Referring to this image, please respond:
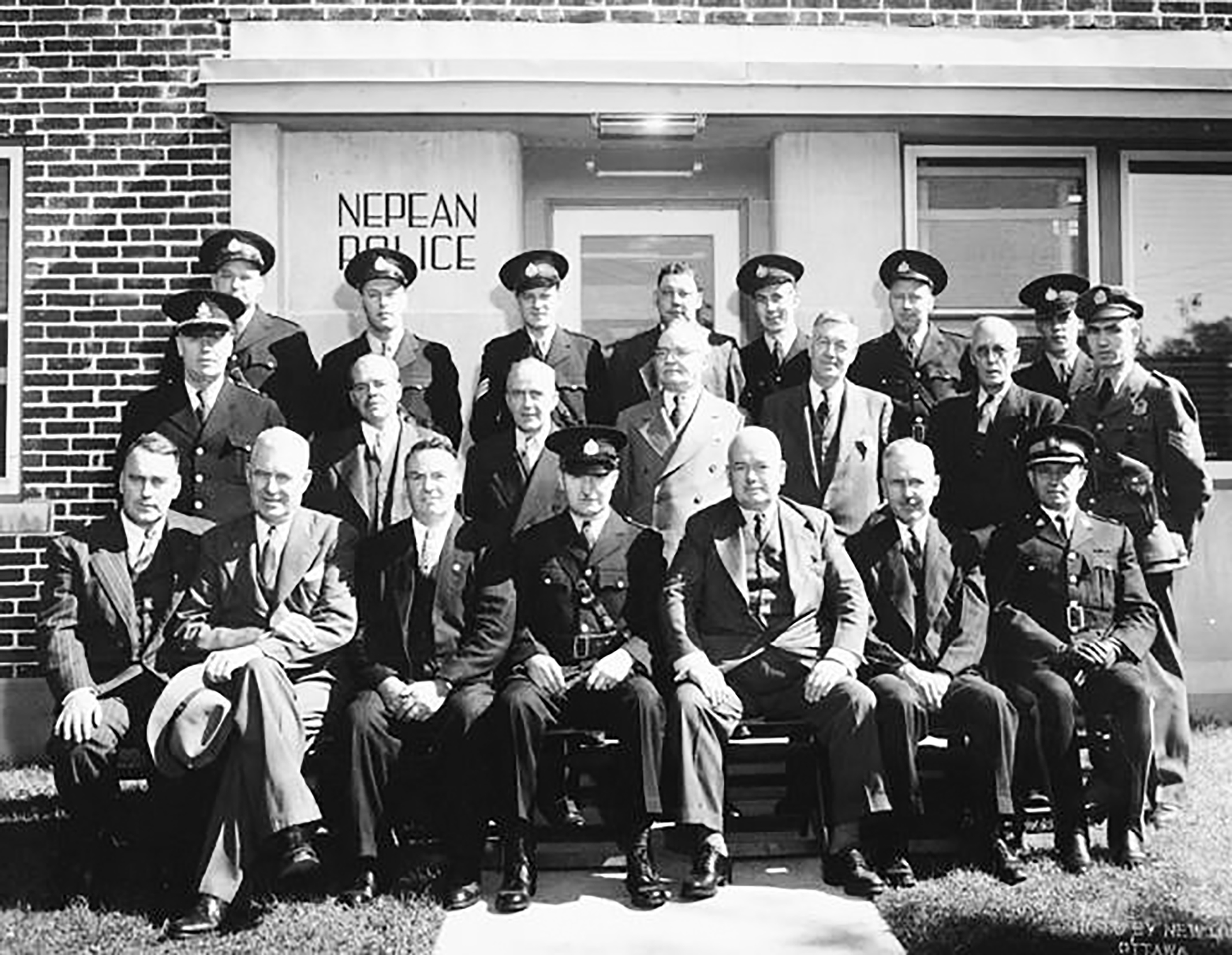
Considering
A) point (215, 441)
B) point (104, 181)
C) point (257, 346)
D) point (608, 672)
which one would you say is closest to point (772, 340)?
point (608, 672)

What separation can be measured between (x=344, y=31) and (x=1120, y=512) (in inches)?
160

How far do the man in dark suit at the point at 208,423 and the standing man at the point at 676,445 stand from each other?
4.64ft

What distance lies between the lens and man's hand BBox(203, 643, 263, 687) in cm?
476

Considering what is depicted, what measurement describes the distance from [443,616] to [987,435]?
225 cm

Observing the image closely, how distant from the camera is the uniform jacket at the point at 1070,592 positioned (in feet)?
17.2

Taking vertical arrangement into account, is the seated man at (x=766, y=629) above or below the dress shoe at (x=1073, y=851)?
above

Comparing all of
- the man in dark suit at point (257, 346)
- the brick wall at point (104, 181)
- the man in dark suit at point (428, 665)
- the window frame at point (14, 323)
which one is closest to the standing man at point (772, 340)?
the man in dark suit at point (428, 665)

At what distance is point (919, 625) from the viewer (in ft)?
17.2

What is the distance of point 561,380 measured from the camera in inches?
239

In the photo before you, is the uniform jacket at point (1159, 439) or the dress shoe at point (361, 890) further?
the uniform jacket at point (1159, 439)

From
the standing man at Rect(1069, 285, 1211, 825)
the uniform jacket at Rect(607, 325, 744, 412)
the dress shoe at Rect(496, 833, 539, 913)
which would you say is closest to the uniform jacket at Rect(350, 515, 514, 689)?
the dress shoe at Rect(496, 833, 539, 913)

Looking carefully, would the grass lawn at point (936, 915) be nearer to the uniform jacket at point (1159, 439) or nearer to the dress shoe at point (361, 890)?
the dress shoe at point (361, 890)

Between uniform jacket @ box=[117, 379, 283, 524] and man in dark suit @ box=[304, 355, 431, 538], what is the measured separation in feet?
0.89

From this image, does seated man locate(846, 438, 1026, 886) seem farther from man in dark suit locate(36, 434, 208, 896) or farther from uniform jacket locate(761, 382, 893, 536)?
man in dark suit locate(36, 434, 208, 896)
